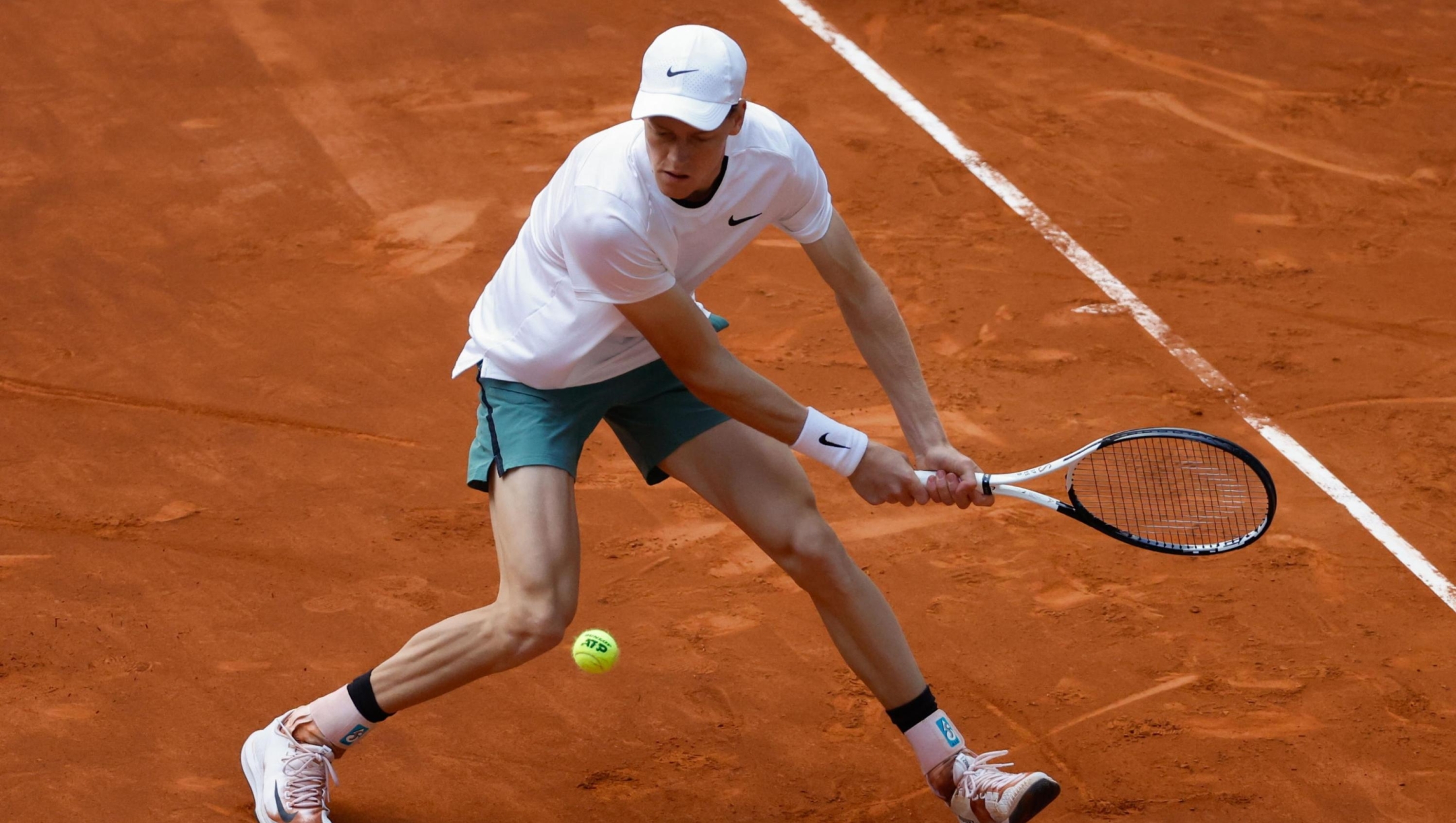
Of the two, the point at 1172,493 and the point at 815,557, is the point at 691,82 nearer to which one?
the point at 815,557

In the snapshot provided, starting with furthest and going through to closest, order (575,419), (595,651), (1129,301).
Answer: (1129,301) → (595,651) → (575,419)

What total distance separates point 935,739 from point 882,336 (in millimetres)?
1037

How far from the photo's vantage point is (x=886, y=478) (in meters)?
3.57

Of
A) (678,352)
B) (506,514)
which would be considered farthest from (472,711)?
(678,352)

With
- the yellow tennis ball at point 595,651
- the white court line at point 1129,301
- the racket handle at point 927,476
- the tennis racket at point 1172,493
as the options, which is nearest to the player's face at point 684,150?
the racket handle at point 927,476

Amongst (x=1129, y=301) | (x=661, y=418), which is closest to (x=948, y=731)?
(x=661, y=418)

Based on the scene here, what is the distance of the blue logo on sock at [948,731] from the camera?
12.4 feet

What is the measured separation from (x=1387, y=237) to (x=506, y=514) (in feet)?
16.2

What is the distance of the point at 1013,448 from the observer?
546 centimetres

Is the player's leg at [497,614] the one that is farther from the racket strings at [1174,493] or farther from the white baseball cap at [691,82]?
the racket strings at [1174,493]

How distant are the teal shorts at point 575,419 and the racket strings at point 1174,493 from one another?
1252 millimetres

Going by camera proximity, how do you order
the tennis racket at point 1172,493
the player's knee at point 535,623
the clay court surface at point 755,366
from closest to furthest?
the player's knee at point 535,623 < the clay court surface at point 755,366 < the tennis racket at point 1172,493

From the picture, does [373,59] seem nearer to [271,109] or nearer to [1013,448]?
[271,109]

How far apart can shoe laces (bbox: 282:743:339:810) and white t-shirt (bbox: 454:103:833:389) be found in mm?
1023
